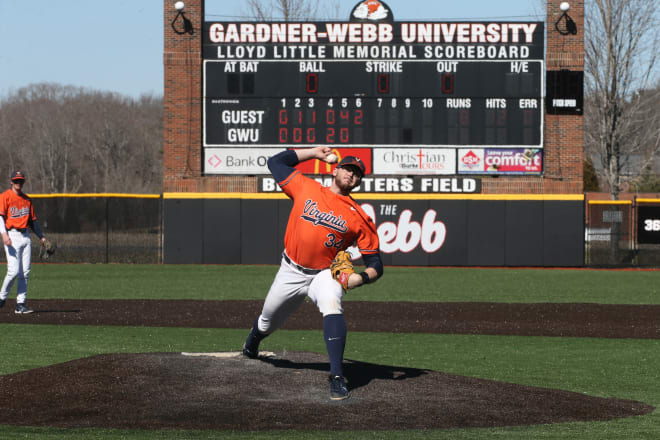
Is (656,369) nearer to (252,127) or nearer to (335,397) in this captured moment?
(335,397)

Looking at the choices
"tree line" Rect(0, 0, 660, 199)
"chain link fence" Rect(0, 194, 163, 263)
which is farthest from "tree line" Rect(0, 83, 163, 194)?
"chain link fence" Rect(0, 194, 163, 263)

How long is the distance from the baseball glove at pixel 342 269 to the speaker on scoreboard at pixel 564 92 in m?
20.2

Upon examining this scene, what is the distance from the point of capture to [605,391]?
24.3 ft

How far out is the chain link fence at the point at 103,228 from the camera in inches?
1059

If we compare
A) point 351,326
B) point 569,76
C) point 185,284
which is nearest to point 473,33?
point 569,76

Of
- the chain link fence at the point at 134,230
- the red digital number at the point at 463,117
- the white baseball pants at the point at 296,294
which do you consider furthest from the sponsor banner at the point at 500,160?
the white baseball pants at the point at 296,294

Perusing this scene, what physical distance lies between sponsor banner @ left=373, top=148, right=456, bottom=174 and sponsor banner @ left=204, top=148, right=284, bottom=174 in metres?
3.14

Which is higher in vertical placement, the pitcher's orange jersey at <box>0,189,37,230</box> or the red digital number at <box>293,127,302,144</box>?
the red digital number at <box>293,127,302,144</box>

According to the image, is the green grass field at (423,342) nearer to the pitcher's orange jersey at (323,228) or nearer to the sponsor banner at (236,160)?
the pitcher's orange jersey at (323,228)

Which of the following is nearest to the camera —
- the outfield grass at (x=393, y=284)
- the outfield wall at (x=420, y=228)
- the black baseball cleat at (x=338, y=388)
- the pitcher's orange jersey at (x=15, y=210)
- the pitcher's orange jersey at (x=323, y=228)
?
the black baseball cleat at (x=338, y=388)

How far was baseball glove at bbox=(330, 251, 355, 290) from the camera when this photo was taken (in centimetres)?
659

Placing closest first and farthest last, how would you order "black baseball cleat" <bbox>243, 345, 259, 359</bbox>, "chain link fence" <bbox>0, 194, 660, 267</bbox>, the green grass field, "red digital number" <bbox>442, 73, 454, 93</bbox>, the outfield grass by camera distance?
the green grass field → "black baseball cleat" <bbox>243, 345, 259, 359</bbox> → the outfield grass → "red digital number" <bbox>442, 73, 454, 93</bbox> → "chain link fence" <bbox>0, 194, 660, 267</bbox>

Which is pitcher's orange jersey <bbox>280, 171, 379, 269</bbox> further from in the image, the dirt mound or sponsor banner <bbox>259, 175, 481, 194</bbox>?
sponsor banner <bbox>259, 175, 481, 194</bbox>

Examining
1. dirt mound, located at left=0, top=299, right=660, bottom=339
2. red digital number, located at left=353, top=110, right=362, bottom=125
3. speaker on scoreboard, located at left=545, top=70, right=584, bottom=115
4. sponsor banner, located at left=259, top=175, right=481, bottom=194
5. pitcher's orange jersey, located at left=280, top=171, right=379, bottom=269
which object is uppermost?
speaker on scoreboard, located at left=545, top=70, right=584, bottom=115
